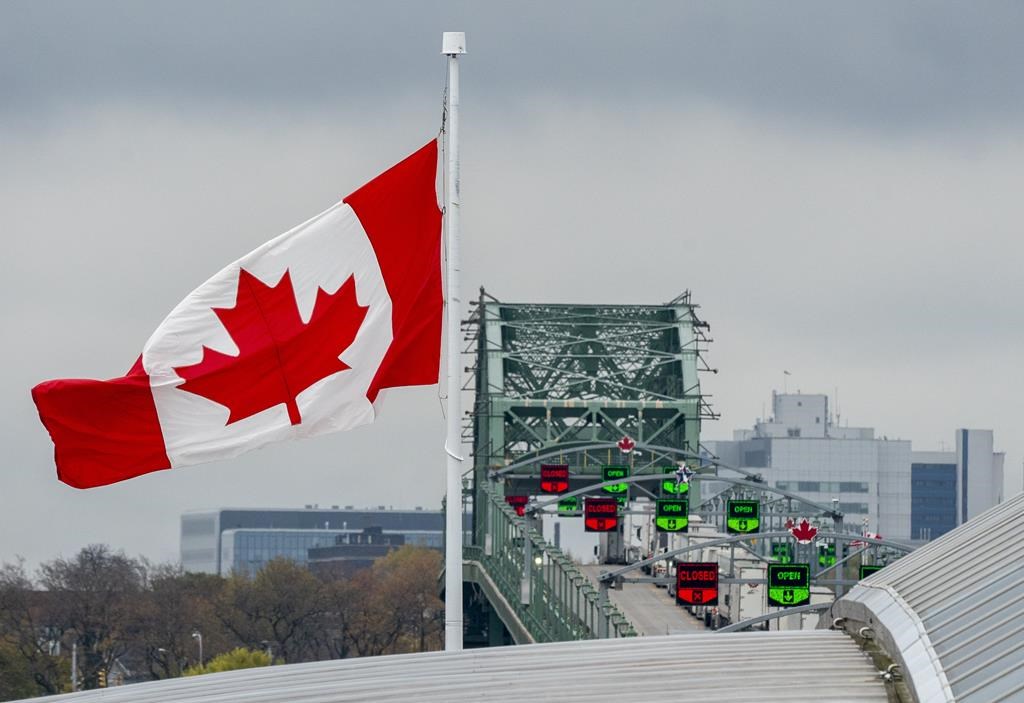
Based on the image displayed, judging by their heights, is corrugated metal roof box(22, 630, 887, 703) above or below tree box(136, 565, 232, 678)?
above

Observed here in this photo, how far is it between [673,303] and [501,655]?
384 ft

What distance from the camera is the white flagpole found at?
70.2 feet

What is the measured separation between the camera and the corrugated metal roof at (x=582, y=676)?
63.0ft

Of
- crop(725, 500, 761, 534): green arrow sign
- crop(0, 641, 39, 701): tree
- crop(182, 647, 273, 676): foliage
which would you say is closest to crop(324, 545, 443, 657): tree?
crop(182, 647, 273, 676): foliage

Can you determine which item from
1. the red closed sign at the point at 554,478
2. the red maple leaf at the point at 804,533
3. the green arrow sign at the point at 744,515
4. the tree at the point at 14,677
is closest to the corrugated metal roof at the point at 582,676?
the red maple leaf at the point at 804,533

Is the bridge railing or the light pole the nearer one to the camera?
the bridge railing

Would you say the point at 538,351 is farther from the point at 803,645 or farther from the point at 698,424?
the point at 803,645

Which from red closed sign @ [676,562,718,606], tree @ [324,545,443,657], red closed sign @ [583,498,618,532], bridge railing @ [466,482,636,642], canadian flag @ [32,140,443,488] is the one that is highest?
canadian flag @ [32,140,443,488]

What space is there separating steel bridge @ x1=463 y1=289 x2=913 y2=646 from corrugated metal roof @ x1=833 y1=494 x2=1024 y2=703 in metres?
70.2

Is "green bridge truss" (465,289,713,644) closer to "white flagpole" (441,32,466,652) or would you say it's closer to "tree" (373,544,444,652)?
"tree" (373,544,444,652)

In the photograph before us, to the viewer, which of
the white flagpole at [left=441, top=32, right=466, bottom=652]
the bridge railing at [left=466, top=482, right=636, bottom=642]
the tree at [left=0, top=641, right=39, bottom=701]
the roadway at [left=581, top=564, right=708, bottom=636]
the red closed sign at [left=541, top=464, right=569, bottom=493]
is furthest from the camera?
the tree at [left=0, top=641, right=39, bottom=701]

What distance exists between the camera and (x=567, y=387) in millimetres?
142625

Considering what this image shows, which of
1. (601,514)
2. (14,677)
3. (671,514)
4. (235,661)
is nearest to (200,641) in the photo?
(235,661)

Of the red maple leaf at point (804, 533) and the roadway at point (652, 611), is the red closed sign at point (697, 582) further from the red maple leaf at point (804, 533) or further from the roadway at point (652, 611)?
the roadway at point (652, 611)
